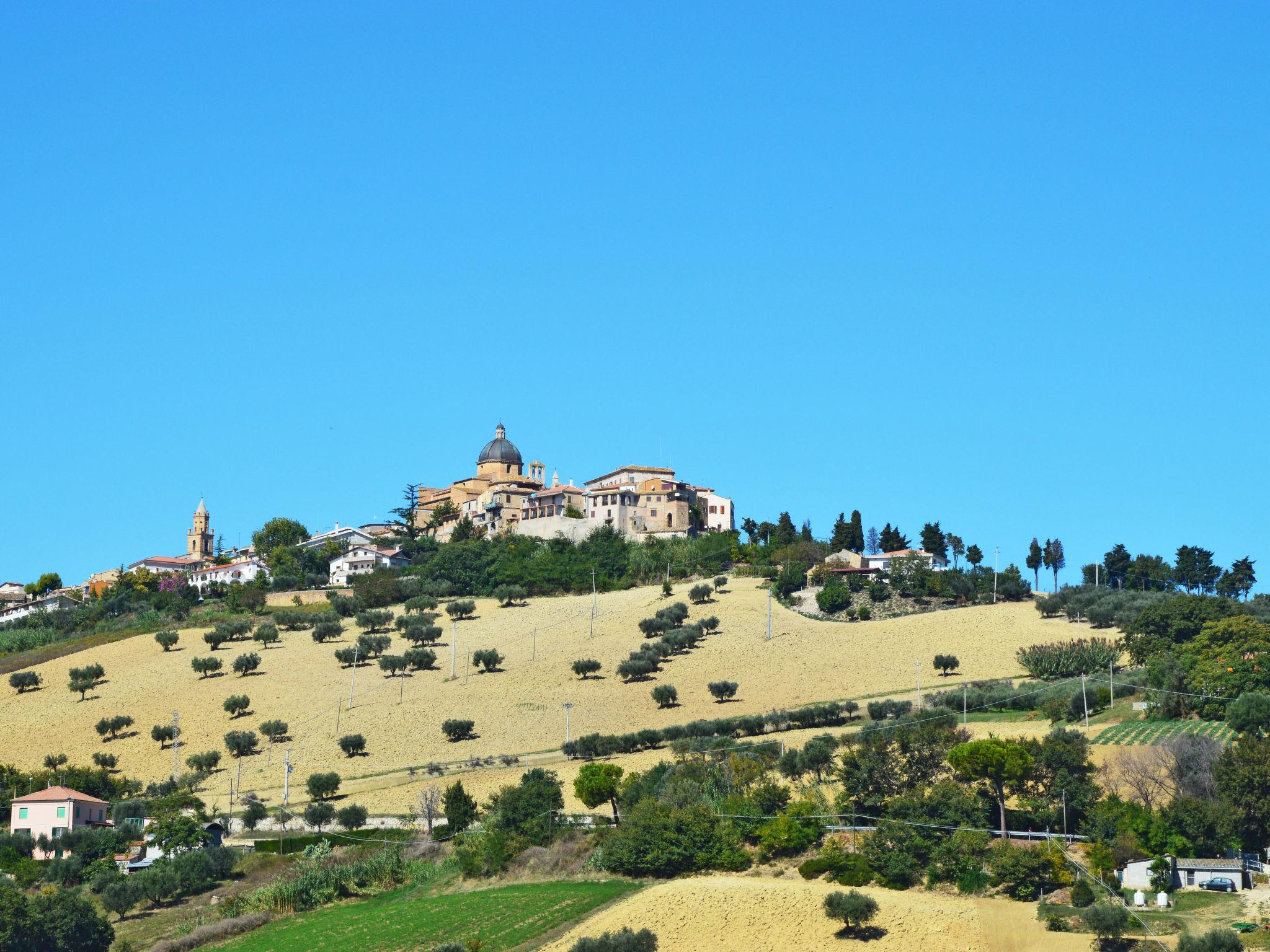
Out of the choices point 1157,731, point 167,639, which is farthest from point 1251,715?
point 167,639

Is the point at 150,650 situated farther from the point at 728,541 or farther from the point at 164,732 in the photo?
the point at 728,541

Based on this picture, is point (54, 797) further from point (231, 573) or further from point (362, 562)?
point (231, 573)

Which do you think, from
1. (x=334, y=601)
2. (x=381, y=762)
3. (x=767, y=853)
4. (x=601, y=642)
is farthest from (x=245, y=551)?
(x=767, y=853)

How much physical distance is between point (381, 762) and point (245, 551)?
106020mm

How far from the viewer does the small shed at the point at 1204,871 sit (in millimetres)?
48000

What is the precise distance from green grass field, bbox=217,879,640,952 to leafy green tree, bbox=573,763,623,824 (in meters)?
7.19

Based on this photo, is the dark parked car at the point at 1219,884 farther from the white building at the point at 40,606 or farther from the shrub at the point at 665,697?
the white building at the point at 40,606

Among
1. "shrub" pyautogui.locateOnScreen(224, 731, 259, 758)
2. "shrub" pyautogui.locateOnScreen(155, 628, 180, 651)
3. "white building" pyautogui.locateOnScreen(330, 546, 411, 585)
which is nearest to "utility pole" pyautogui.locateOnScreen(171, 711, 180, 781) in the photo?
"shrub" pyautogui.locateOnScreen(224, 731, 259, 758)

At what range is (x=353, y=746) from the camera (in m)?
78.2

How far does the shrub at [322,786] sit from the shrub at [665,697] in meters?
20.8

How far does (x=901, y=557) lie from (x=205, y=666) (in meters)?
50.1

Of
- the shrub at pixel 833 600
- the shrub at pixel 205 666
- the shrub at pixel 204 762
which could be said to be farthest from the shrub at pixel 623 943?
the shrub at pixel 833 600

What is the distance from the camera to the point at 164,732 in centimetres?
8569

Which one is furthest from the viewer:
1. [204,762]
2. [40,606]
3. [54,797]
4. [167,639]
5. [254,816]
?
[40,606]
